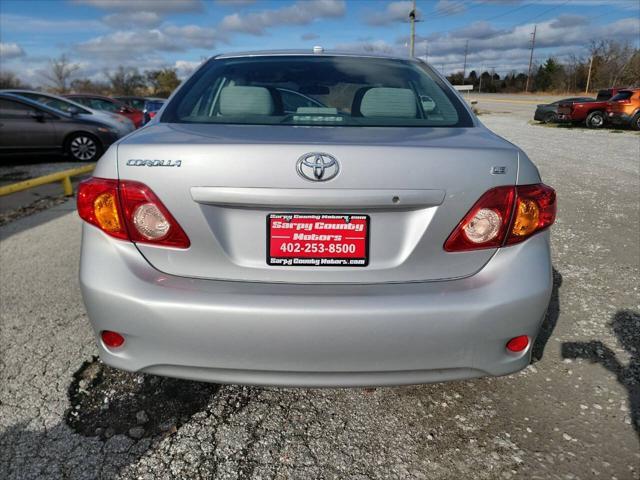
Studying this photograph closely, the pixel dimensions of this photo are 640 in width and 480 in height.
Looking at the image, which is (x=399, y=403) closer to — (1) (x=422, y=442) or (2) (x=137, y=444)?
(1) (x=422, y=442)

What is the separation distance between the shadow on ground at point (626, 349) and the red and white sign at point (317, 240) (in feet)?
4.97

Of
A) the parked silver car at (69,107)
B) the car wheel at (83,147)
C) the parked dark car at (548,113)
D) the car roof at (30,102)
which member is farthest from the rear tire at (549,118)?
the car roof at (30,102)

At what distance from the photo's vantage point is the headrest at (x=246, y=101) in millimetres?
2322

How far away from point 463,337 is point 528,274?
0.35m

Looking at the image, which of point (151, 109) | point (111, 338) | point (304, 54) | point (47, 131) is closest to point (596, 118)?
point (151, 109)

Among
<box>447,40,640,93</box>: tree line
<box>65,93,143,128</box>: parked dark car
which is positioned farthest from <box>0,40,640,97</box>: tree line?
<box>65,93,143,128</box>: parked dark car

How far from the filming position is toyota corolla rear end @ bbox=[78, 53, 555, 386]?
66.6 inches

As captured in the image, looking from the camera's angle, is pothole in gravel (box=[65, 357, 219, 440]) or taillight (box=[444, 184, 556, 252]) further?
pothole in gravel (box=[65, 357, 219, 440])

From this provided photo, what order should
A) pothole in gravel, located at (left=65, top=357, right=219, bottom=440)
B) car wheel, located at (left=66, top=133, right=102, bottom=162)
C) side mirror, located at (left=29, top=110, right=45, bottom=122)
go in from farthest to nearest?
car wheel, located at (left=66, top=133, right=102, bottom=162) → side mirror, located at (left=29, top=110, right=45, bottom=122) → pothole in gravel, located at (left=65, top=357, right=219, bottom=440)

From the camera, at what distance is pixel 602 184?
7.44 metres

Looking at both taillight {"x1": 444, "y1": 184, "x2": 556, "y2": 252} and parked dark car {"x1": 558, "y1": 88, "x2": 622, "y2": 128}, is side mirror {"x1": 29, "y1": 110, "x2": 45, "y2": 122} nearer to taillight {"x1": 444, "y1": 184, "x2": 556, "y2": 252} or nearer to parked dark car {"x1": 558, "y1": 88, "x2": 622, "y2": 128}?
taillight {"x1": 444, "y1": 184, "x2": 556, "y2": 252}

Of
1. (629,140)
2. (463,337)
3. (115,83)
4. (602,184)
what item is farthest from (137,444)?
(115,83)

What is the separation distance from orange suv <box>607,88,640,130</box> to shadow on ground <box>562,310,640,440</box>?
17.7m

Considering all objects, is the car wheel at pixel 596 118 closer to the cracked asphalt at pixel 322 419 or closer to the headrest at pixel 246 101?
the cracked asphalt at pixel 322 419
